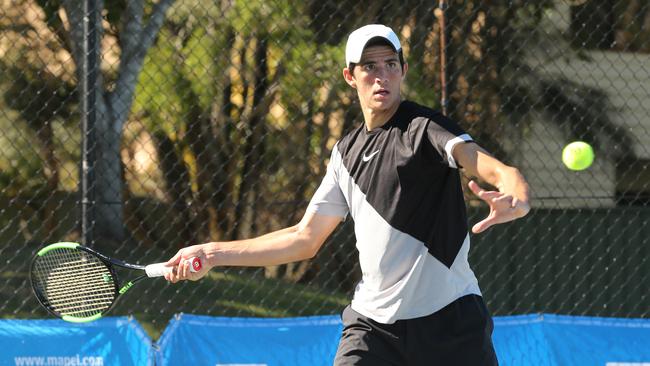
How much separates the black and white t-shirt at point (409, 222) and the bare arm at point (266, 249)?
25cm

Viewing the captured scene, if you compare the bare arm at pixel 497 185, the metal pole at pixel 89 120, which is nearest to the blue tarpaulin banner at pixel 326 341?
the metal pole at pixel 89 120

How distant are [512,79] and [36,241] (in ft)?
11.5

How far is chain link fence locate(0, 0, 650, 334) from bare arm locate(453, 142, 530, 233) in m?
3.33

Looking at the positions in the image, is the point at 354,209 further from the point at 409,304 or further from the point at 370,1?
the point at 370,1

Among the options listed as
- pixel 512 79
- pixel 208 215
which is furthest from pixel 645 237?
pixel 208 215

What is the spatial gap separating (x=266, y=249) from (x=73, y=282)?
40.9 inches

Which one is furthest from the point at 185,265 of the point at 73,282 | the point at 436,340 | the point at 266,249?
the point at 73,282

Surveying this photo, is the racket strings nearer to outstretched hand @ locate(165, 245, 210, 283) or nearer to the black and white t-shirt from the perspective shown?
outstretched hand @ locate(165, 245, 210, 283)

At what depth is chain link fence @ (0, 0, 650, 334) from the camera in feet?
21.6

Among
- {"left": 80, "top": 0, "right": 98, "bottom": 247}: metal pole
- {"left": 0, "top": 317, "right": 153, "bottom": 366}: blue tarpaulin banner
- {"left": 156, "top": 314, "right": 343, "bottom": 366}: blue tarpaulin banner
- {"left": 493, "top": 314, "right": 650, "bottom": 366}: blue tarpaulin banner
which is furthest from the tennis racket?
{"left": 493, "top": 314, "right": 650, "bottom": 366}: blue tarpaulin banner

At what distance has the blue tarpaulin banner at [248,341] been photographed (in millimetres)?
4738

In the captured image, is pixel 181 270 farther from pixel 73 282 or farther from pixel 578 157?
pixel 578 157

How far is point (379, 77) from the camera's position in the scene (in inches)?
128

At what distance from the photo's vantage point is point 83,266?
405cm
